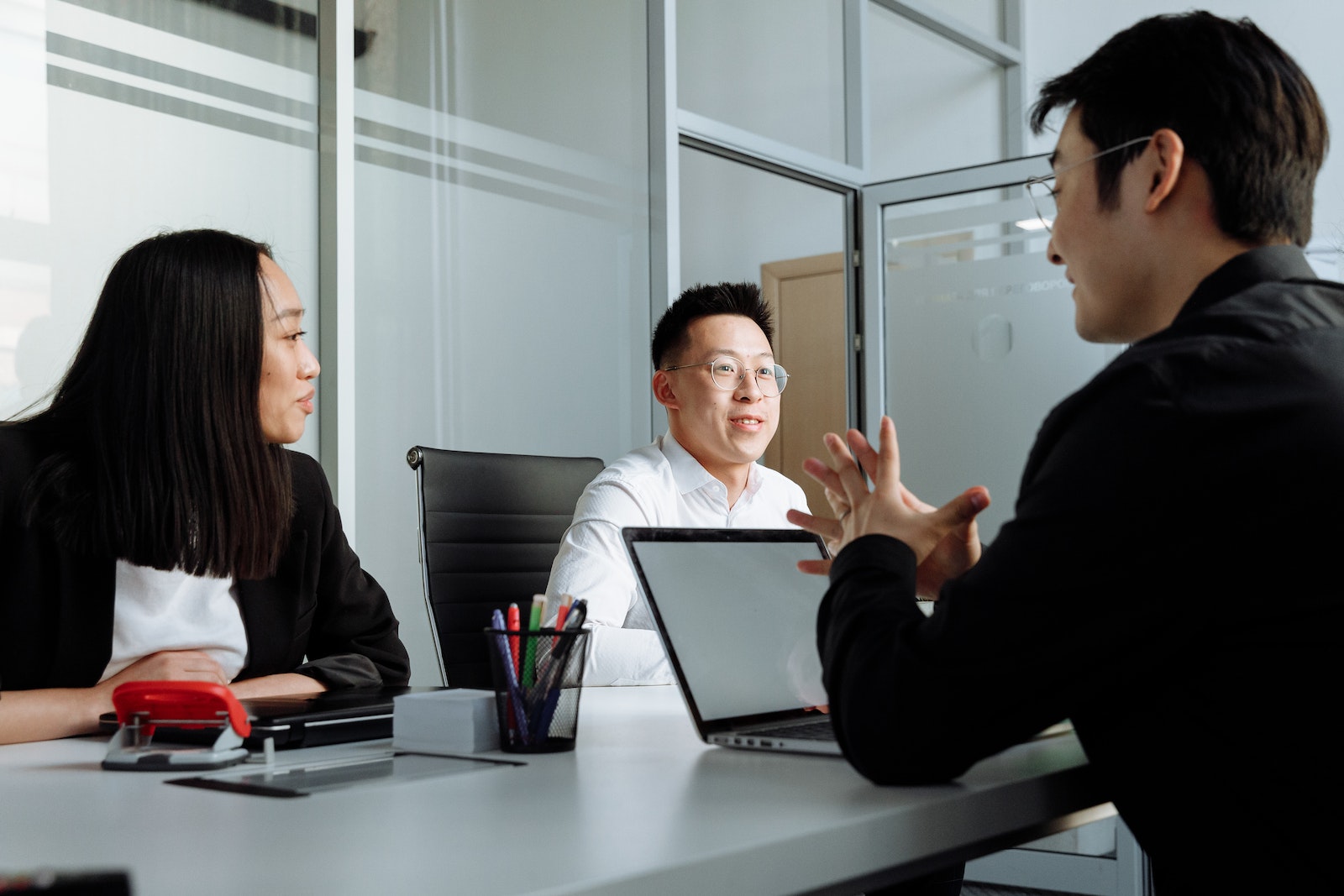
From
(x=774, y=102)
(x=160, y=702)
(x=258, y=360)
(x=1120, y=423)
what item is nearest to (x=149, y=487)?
(x=258, y=360)

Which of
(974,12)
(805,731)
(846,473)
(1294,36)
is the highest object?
(974,12)

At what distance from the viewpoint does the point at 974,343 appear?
458cm

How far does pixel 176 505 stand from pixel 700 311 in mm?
1240

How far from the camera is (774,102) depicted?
190 inches

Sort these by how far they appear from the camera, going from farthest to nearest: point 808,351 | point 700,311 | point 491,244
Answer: point 808,351 → point 491,244 → point 700,311

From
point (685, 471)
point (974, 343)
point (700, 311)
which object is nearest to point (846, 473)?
point (685, 471)

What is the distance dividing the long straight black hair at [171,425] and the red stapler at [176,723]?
0.45 meters

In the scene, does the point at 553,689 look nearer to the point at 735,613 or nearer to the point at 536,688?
the point at 536,688

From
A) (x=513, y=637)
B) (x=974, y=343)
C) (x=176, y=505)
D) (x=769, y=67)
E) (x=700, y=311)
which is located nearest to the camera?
(x=513, y=637)

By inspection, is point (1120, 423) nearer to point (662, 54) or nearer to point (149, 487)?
point (149, 487)

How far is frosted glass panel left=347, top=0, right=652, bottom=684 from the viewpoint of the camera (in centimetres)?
324

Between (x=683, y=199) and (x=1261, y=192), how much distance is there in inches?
184

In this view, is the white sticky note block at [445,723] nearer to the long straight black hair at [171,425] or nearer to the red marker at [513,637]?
the red marker at [513,637]

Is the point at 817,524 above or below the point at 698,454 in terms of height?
below
